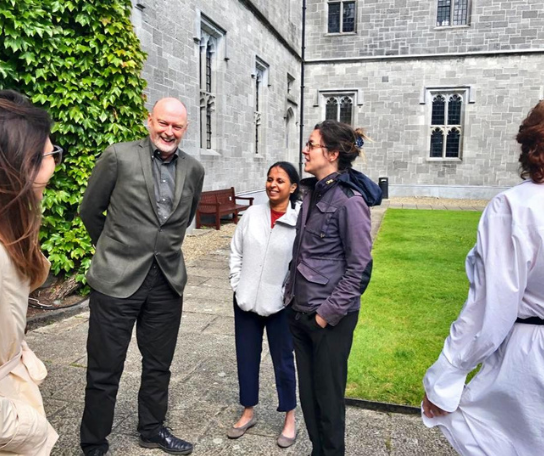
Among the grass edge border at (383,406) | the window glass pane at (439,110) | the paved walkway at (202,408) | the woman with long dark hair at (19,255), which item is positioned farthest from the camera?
the window glass pane at (439,110)

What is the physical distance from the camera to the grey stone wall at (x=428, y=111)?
19.1 metres

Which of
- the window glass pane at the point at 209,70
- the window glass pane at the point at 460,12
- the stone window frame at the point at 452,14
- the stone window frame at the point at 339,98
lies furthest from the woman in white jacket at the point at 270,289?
the window glass pane at the point at 460,12

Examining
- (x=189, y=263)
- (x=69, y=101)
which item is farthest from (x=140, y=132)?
(x=189, y=263)

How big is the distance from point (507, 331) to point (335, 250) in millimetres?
904

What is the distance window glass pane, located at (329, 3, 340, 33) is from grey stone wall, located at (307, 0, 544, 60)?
0.28 m

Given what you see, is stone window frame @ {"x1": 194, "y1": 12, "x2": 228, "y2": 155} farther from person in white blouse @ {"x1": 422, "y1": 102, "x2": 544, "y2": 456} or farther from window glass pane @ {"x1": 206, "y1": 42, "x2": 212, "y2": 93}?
person in white blouse @ {"x1": 422, "y1": 102, "x2": 544, "y2": 456}

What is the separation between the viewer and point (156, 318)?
2.74 m

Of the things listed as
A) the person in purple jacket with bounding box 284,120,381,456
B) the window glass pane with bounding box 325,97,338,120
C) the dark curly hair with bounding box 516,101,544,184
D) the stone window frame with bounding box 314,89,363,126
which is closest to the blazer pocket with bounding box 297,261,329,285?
the person in purple jacket with bounding box 284,120,381,456

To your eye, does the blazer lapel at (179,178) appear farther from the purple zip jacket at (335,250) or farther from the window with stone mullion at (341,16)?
the window with stone mullion at (341,16)

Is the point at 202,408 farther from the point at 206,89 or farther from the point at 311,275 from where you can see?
the point at 206,89

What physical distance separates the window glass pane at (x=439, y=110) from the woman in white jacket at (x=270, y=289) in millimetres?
18966

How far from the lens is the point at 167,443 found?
274cm

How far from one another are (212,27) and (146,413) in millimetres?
10240

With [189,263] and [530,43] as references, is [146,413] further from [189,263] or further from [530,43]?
[530,43]
